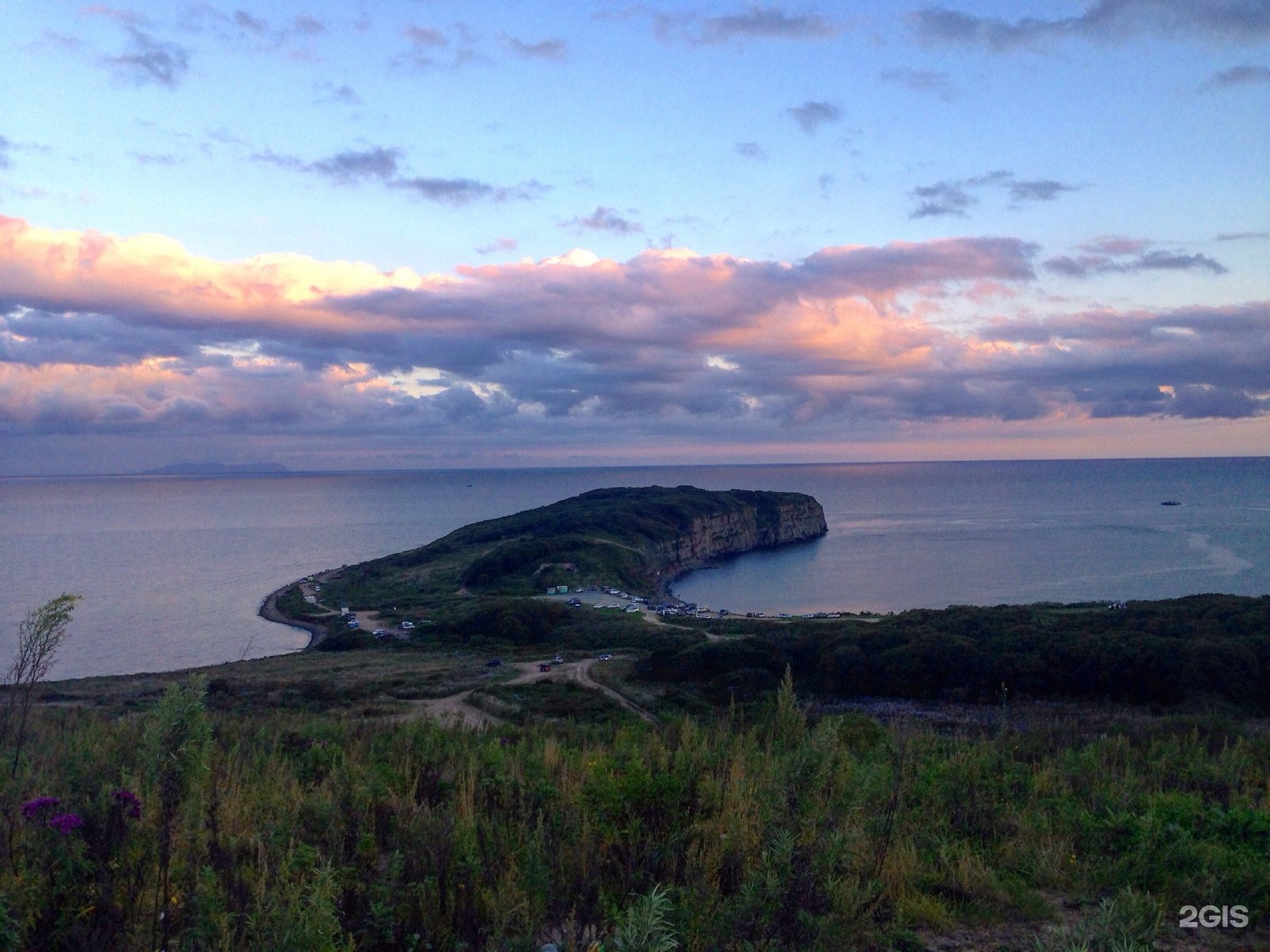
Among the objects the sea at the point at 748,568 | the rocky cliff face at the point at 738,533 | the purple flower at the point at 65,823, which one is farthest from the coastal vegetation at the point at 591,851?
the rocky cliff face at the point at 738,533

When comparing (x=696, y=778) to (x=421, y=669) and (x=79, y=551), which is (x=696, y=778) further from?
(x=79, y=551)

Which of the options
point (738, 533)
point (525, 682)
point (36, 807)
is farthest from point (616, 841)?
point (738, 533)

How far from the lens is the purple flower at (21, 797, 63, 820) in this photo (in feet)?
14.1

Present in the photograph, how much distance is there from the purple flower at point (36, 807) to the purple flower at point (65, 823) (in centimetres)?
11

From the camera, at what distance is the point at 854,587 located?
88875mm

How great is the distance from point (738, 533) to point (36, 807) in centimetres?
13036

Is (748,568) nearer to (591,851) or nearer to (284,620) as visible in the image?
(284,620)

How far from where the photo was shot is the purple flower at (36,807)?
14.1ft

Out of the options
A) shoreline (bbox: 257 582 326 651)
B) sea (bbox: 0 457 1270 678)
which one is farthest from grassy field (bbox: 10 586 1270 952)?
shoreline (bbox: 257 582 326 651)

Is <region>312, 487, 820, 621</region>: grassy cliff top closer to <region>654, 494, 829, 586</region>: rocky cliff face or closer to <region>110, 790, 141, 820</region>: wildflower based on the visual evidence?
<region>654, 494, 829, 586</region>: rocky cliff face

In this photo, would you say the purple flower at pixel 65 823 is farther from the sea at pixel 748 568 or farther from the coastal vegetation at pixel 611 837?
the sea at pixel 748 568

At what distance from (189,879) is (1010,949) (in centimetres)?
465

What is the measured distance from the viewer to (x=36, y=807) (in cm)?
439

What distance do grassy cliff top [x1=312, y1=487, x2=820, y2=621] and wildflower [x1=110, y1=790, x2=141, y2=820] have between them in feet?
211
